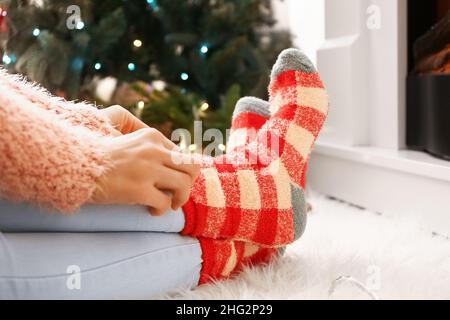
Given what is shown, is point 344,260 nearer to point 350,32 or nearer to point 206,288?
point 206,288

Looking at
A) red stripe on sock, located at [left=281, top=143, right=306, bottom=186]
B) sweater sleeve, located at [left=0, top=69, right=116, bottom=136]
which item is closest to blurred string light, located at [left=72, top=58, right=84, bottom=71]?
sweater sleeve, located at [left=0, top=69, right=116, bottom=136]

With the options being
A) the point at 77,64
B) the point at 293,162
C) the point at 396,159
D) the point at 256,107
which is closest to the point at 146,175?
the point at 293,162

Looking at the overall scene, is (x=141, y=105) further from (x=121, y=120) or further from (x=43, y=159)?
(x=43, y=159)

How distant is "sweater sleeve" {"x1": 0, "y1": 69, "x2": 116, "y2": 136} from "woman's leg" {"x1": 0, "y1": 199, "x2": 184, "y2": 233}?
13 cm

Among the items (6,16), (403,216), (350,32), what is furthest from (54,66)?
(403,216)

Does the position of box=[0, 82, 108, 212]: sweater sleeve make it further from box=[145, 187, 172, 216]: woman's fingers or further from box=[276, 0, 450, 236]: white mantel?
box=[276, 0, 450, 236]: white mantel

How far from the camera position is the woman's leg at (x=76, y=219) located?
749 mm

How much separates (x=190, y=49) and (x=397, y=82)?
676mm

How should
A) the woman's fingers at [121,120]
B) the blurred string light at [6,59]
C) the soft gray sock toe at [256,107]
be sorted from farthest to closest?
the blurred string light at [6,59], the soft gray sock toe at [256,107], the woman's fingers at [121,120]

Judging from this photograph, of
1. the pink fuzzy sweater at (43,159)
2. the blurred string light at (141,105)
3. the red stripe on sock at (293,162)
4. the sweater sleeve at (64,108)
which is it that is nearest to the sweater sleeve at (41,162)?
the pink fuzzy sweater at (43,159)

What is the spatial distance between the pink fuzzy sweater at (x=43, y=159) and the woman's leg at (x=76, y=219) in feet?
0.16

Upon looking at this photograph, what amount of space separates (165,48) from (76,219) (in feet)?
3.75

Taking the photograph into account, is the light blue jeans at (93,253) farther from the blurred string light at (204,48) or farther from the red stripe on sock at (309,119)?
the blurred string light at (204,48)

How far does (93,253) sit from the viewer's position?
29.2 inches
